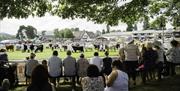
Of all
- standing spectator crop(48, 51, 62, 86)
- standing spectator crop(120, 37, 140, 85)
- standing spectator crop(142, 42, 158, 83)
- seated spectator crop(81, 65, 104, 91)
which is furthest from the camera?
standing spectator crop(142, 42, 158, 83)

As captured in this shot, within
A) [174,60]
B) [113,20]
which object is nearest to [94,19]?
[113,20]

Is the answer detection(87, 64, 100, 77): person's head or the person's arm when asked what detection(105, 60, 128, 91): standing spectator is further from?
detection(87, 64, 100, 77): person's head

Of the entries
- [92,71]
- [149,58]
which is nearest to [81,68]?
[149,58]

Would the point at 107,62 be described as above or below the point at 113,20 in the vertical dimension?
below

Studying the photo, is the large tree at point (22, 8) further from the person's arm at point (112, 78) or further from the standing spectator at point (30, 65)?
the person's arm at point (112, 78)

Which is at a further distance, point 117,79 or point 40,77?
point 117,79

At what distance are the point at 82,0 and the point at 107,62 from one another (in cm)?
334

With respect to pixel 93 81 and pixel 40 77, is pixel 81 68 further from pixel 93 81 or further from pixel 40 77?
pixel 40 77

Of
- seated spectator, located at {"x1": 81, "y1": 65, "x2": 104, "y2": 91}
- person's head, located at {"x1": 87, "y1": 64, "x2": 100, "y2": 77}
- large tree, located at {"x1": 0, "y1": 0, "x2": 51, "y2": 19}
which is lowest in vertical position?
seated spectator, located at {"x1": 81, "y1": 65, "x2": 104, "y2": 91}

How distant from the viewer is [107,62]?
17156mm

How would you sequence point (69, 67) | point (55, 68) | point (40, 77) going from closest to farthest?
point (40, 77)
point (55, 68)
point (69, 67)

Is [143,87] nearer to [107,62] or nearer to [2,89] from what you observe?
[107,62]

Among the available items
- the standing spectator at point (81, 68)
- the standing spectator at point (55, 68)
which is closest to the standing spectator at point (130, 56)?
the standing spectator at point (81, 68)

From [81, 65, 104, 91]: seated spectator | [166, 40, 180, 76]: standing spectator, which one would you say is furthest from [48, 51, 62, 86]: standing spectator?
[81, 65, 104, 91]: seated spectator
